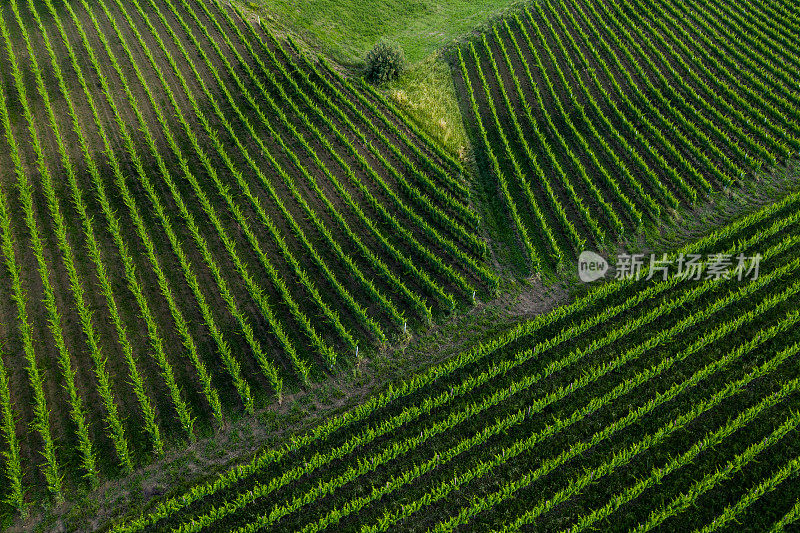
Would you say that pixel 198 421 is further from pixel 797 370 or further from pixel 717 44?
pixel 717 44

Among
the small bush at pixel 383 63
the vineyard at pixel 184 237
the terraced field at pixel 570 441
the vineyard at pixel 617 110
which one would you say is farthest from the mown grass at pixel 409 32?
the terraced field at pixel 570 441

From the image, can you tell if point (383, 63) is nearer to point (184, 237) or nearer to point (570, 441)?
point (184, 237)

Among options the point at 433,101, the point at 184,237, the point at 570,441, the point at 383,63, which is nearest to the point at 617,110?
the point at 433,101

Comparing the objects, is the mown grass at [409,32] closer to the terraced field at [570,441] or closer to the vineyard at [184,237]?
the vineyard at [184,237]

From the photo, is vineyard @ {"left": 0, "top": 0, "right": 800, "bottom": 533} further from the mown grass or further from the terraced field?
the mown grass

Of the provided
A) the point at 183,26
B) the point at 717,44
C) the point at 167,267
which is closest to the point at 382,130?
the point at 167,267
